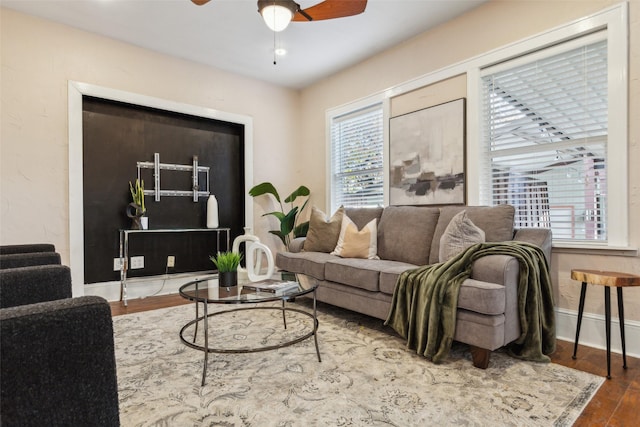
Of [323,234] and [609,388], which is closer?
[609,388]

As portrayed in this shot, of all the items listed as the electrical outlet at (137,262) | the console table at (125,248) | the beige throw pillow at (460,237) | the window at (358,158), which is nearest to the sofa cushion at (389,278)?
the beige throw pillow at (460,237)

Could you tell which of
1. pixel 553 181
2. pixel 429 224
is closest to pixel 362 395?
pixel 429 224

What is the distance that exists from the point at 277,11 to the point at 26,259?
6.57 feet

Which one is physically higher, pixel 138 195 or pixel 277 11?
pixel 277 11

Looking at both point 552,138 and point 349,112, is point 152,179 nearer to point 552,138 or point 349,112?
point 349,112

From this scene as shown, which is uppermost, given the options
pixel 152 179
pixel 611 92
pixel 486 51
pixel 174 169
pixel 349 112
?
pixel 486 51

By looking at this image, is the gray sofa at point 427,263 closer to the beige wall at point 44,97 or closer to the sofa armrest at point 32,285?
the sofa armrest at point 32,285

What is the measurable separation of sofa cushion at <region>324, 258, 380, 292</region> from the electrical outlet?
228 cm

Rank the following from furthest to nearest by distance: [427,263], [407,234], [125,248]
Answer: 1. [125,248]
2. [407,234]
3. [427,263]

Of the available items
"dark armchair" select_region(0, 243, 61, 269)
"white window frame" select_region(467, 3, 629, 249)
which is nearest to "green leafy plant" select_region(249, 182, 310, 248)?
"dark armchair" select_region(0, 243, 61, 269)

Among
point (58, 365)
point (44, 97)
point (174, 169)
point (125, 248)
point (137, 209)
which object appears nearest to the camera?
point (58, 365)

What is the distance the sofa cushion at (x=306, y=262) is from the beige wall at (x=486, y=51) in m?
1.51

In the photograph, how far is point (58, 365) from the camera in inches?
30.5

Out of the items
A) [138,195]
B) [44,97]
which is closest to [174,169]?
[138,195]
